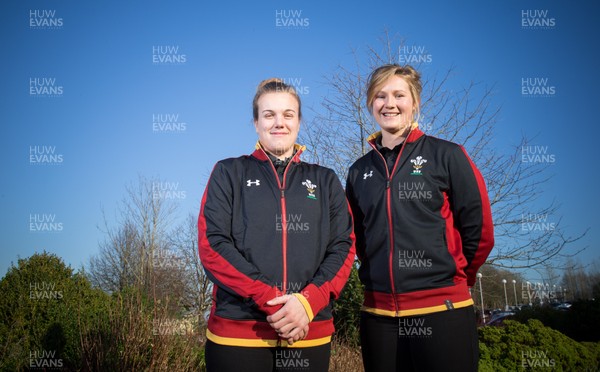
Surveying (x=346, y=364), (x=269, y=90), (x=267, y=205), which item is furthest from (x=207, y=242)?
(x=346, y=364)

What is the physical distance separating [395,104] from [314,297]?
61.1 inches

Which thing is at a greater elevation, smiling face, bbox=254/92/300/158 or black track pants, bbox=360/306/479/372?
smiling face, bbox=254/92/300/158

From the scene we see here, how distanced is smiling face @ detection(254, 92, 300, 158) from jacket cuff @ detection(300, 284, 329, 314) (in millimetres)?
1006

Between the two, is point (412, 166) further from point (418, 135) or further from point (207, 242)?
point (207, 242)

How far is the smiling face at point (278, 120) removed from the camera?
2.92m

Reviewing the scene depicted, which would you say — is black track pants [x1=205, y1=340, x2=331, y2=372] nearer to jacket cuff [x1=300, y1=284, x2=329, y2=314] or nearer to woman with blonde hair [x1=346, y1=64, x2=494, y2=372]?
jacket cuff [x1=300, y1=284, x2=329, y2=314]

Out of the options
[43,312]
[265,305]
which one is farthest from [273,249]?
[43,312]

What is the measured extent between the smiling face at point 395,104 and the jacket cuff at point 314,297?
1.37m

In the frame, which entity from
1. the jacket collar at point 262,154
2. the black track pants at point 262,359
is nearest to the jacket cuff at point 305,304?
the black track pants at point 262,359

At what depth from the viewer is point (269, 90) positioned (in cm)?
299

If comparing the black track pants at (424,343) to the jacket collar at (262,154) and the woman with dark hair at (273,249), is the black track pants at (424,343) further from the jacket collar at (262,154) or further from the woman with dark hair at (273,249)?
the jacket collar at (262,154)

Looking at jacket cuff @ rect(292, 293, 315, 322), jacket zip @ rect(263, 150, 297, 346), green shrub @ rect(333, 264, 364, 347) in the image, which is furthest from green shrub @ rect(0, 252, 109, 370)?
jacket cuff @ rect(292, 293, 315, 322)

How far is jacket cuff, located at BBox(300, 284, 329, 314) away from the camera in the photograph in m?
2.46

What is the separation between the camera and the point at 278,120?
9.58 feet
